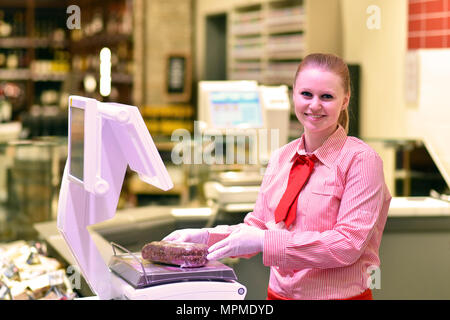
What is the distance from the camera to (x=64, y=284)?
114 inches

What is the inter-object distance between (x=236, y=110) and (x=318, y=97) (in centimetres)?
289

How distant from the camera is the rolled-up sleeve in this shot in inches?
64.6

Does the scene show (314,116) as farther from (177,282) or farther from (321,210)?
(177,282)

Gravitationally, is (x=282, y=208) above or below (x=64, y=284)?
above

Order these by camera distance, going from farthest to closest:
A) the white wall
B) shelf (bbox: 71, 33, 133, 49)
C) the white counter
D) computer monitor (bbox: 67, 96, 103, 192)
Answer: shelf (bbox: 71, 33, 133, 49)
the white wall
the white counter
computer monitor (bbox: 67, 96, 103, 192)

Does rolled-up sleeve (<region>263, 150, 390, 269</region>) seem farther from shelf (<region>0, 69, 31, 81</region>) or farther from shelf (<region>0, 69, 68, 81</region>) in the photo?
shelf (<region>0, 69, 31, 81</region>)

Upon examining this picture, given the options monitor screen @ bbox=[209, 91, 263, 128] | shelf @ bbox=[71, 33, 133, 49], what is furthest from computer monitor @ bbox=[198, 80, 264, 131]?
shelf @ bbox=[71, 33, 133, 49]

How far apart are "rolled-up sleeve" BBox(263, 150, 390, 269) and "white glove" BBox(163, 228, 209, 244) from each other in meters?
0.17

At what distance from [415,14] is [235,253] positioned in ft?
14.5

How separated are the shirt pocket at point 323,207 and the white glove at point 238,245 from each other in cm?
17

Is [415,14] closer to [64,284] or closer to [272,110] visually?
[272,110]

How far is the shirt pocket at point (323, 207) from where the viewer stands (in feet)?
5.63

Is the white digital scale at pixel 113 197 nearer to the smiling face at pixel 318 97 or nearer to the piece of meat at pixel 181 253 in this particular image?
the piece of meat at pixel 181 253

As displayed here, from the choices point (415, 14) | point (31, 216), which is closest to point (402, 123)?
point (415, 14)
